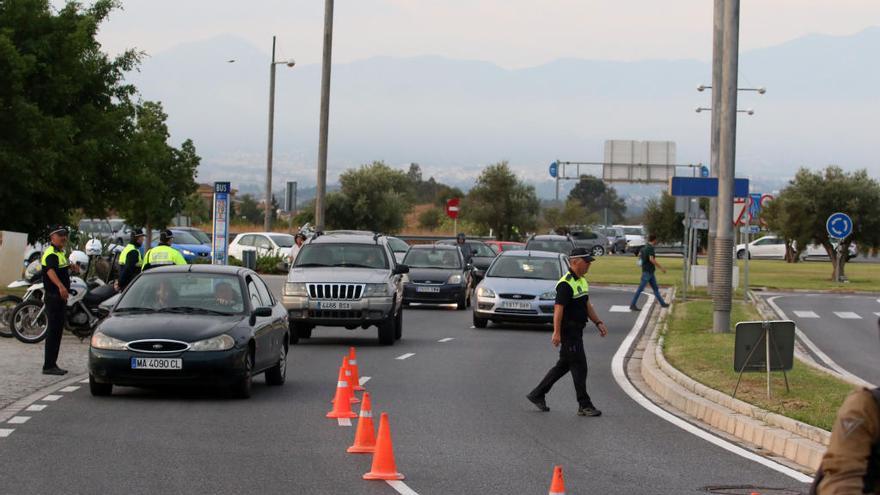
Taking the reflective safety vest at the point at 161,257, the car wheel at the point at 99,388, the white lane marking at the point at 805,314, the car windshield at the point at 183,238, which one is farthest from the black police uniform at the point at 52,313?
the car windshield at the point at 183,238

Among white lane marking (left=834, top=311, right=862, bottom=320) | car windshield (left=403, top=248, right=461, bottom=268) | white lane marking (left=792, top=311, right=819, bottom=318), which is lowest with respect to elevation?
white lane marking (left=834, top=311, right=862, bottom=320)

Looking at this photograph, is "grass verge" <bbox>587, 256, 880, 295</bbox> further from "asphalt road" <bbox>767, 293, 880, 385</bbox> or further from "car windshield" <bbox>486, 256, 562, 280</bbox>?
"car windshield" <bbox>486, 256, 562, 280</bbox>

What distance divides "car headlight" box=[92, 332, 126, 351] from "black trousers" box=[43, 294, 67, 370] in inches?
104

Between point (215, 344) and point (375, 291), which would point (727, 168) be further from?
point (215, 344)

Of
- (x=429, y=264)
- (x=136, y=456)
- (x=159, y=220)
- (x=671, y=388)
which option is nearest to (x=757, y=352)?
(x=671, y=388)

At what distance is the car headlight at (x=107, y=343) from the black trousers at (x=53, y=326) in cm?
264

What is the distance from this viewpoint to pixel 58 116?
32.5m

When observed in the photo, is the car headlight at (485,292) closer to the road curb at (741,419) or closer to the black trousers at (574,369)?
the road curb at (741,419)

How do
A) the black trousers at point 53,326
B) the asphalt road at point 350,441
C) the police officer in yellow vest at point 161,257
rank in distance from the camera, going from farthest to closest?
the police officer in yellow vest at point 161,257
the black trousers at point 53,326
the asphalt road at point 350,441

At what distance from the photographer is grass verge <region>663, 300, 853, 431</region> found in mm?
14125

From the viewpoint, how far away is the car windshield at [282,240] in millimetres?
52706

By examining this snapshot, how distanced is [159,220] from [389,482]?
40.7 metres

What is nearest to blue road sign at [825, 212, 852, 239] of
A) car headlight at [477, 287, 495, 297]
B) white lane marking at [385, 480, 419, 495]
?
car headlight at [477, 287, 495, 297]

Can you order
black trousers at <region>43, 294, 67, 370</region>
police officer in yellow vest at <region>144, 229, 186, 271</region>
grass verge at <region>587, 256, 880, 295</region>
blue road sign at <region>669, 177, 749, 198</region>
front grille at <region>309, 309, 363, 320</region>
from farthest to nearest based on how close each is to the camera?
1. grass verge at <region>587, 256, 880, 295</region>
2. blue road sign at <region>669, 177, 749, 198</region>
3. front grille at <region>309, 309, 363, 320</region>
4. police officer in yellow vest at <region>144, 229, 186, 271</region>
5. black trousers at <region>43, 294, 67, 370</region>
